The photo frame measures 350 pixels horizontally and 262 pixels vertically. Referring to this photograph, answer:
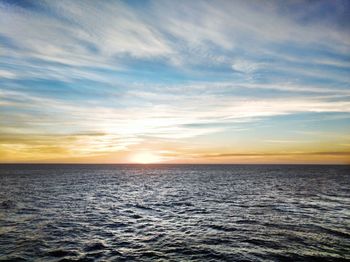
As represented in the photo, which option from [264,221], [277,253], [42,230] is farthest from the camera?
[264,221]

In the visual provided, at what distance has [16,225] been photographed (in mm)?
27219

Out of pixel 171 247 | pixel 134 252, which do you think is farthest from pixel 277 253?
pixel 134 252

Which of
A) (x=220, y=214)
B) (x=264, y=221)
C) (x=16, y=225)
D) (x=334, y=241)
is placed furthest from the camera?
(x=220, y=214)

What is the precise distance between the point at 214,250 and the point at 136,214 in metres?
15.8

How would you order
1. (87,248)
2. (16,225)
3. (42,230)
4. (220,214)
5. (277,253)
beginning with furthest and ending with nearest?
(220,214)
(16,225)
(42,230)
(87,248)
(277,253)

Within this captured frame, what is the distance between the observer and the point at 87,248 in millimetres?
20516

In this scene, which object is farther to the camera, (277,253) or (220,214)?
(220,214)

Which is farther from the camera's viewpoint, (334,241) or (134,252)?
(334,241)

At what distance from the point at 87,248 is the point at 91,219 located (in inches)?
416

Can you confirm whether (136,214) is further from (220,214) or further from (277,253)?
(277,253)

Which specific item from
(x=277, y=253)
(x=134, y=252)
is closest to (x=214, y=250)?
(x=277, y=253)

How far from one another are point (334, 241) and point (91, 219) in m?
23.4

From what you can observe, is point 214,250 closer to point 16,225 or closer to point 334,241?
point 334,241

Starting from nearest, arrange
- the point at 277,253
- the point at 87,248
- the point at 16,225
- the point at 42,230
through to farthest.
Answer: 1. the point at 277,253
2. the point at 87,248
3. the point at 42,230
4. the point at 16,225
